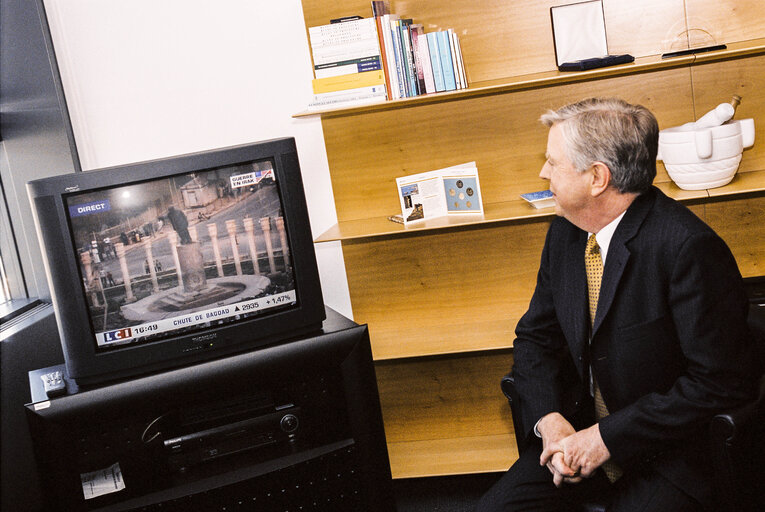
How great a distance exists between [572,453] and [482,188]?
124cm

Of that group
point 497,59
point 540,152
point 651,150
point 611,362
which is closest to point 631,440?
point 611,362

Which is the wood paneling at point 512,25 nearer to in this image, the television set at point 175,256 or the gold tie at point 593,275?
the television set at point 175,256

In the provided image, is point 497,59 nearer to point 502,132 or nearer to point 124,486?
point 502,132

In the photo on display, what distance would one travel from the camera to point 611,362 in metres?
1.83

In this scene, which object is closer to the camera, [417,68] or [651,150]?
[651,150]

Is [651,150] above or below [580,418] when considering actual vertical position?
above

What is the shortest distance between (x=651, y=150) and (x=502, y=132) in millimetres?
946

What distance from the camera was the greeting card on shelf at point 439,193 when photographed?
2570mm

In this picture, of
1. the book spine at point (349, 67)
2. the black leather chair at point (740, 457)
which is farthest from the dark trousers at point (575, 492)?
the book spine at point (349, 67)

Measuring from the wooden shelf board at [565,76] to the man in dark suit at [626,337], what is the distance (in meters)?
0.52

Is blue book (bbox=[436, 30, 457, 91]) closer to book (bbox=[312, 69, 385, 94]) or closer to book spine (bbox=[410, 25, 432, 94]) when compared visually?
book spine (bbox=[410, 25, 432, 94])

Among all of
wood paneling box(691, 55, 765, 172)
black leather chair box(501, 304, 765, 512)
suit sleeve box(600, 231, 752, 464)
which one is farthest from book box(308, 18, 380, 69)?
black leather chair box(501, 304, 765, 512)

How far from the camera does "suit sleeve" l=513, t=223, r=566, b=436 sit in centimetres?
197

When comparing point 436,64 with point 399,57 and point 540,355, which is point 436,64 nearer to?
point 399,57
